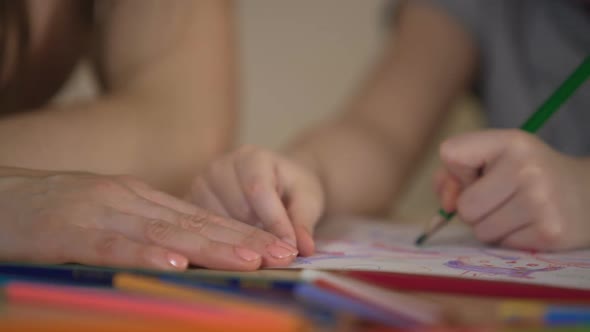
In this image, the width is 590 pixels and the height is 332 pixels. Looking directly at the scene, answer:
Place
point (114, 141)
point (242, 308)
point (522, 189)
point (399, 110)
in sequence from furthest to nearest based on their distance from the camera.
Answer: point (399, 110), point (114, 141), point (522, 189), point (242, 308)

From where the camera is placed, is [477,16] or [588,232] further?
[477,16]

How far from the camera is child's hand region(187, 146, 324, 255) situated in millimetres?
415

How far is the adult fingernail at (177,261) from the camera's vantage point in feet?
1.07

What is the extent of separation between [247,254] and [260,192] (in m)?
0.09

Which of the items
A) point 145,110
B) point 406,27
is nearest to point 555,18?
point 406,27

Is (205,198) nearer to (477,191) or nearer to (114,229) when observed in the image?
(114,229)

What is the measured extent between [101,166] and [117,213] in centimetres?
17

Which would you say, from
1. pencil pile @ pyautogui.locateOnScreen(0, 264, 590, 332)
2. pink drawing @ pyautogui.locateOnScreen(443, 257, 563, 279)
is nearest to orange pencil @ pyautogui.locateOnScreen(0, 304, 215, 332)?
pencil pile @ pyautogui.locateOnScreen(0, 264, 590, 332)

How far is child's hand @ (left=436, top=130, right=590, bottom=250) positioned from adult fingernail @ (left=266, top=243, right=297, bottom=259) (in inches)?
6.9

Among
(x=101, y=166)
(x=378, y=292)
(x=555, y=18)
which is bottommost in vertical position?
(x=378, y=292)

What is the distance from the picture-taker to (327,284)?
26 centimetres

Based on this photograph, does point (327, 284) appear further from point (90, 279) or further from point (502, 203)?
point (502, 203)

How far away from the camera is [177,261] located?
328 millimetres

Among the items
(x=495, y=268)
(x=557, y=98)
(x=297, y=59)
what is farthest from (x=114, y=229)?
(x=297, y=59)
